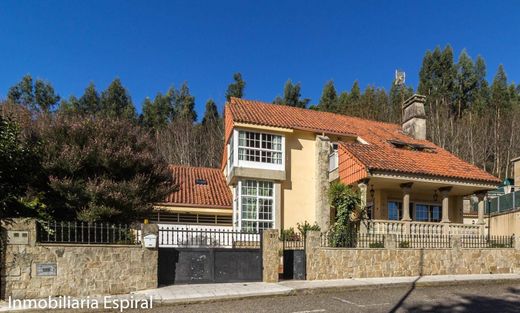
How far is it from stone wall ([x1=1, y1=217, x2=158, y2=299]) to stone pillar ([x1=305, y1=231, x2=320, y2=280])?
194 inches

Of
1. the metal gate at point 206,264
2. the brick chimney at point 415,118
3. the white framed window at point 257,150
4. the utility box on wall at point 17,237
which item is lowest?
the metal gate at point 206,264

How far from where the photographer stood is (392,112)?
4428 centimetres

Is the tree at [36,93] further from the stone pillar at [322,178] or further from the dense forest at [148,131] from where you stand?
the stone pillar at [322,178]

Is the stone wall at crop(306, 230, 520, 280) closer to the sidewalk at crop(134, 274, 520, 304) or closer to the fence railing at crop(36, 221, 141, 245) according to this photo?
the sidewalk at crop(134, 274, 520, 304)

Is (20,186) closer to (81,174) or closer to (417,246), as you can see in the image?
(81,174)

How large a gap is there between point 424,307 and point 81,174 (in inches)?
391

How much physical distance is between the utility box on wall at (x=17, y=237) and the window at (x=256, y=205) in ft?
32.3

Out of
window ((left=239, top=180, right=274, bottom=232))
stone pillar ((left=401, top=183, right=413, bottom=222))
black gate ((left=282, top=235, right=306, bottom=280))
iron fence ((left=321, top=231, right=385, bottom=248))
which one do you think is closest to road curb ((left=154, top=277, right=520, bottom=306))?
black gate ((left=282, top=235, right=306, bottom=280))

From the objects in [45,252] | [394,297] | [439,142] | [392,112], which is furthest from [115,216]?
[392,112]

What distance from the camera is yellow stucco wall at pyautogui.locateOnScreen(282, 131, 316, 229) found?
66.4 feet

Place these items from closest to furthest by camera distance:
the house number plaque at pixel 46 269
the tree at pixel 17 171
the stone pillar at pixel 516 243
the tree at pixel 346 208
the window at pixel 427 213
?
the house number plaque at pixel 46 269, the tree at pixel 17 171, the stone pillar at pixel 516 243, the tree at pixel 346 208, the window at pixel 427 213

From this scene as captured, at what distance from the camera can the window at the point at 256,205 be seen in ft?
62.3

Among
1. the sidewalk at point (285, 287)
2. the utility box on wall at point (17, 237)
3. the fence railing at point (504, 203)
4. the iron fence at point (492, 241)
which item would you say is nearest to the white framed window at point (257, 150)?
the sidewalk at point (285, 287)

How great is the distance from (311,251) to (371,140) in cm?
995
